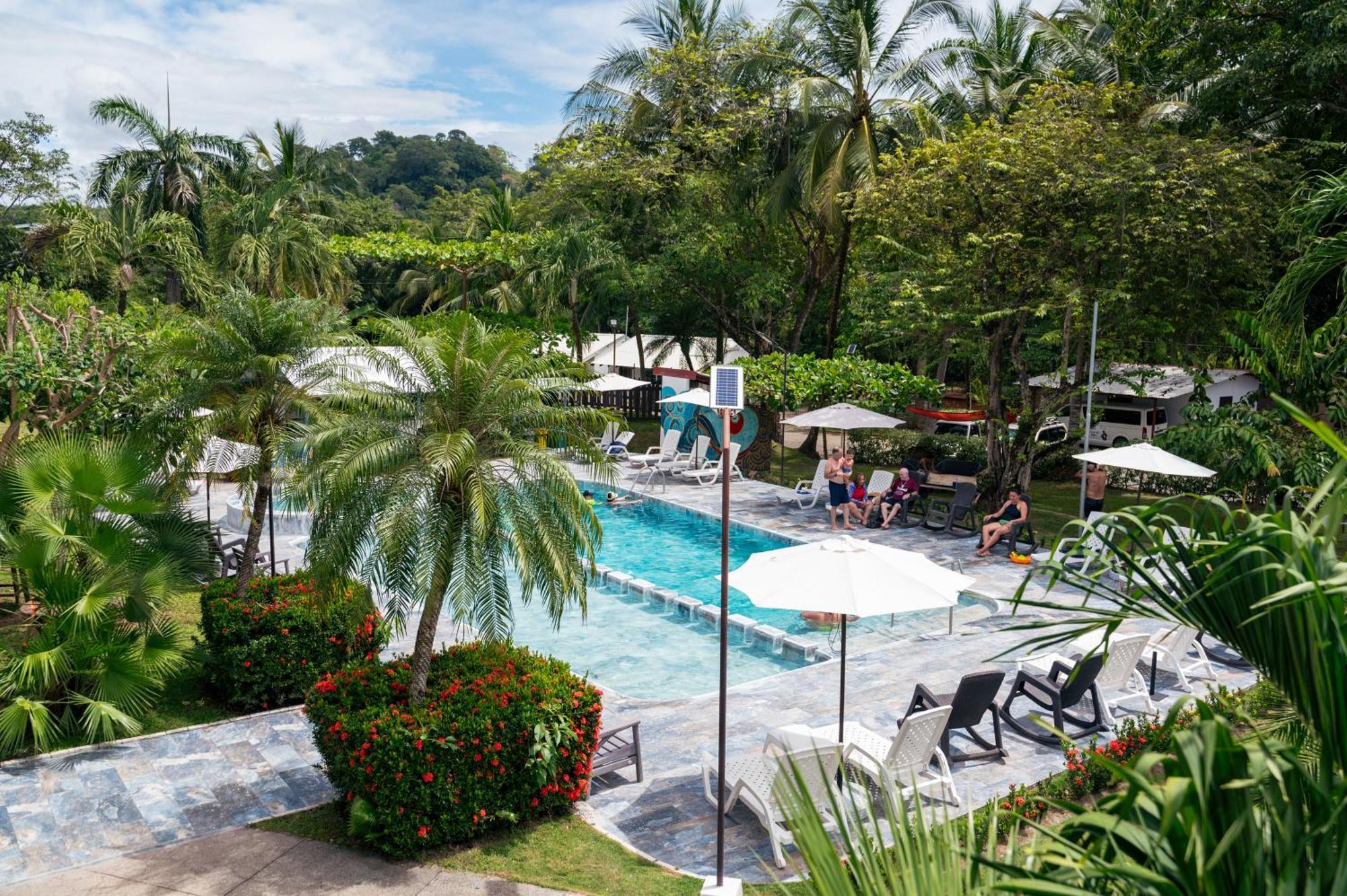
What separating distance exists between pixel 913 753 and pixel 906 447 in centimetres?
1811

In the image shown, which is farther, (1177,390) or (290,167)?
(290,167)

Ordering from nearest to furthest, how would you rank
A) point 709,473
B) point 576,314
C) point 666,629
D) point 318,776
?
1. point 318,776
2. point 666,629
3. point 709,473
4. point 576,314

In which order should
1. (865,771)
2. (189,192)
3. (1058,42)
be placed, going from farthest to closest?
(189,192), (1058,42), (865,771)

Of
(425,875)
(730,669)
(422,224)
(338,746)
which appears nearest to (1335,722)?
(425,875)

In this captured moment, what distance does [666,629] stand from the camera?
1380 centimetres

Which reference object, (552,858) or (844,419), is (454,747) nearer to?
(552,858)

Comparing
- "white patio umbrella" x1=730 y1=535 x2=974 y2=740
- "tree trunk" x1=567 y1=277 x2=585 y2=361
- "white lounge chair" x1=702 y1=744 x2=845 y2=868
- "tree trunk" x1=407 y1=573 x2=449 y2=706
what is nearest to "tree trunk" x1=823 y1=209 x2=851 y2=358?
"tree trunk" x1=567 y1=277 x2=585 y2=361

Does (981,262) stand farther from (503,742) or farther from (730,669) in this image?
(503,742)

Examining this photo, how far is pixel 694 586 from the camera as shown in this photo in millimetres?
16234

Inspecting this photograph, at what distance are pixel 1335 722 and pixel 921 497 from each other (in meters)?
16.3

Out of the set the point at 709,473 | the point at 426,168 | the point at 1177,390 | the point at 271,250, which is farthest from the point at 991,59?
the point at 426,168

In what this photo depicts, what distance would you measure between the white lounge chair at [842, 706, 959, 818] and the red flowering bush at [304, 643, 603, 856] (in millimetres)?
2083

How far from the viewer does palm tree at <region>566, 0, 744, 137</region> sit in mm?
27547

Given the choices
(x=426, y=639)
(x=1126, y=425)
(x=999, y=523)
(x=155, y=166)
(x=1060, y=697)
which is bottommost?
(x=1060, y=697)
